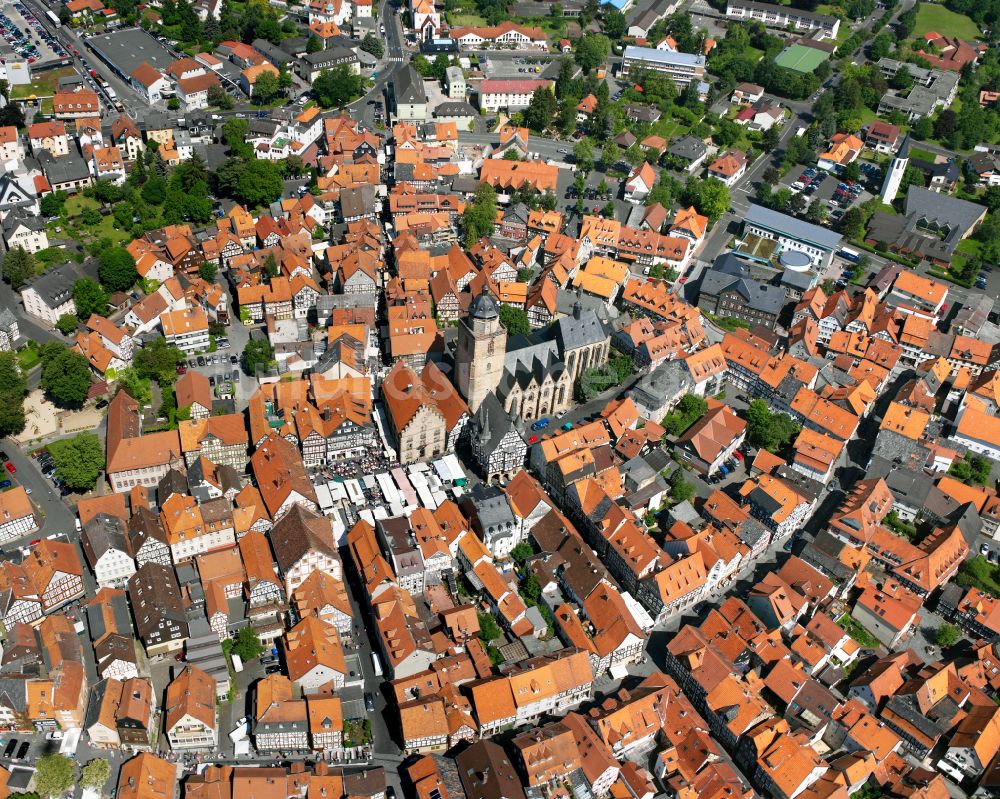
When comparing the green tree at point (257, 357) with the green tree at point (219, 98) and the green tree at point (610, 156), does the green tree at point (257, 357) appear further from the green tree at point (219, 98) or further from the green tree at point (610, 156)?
the green tree at point (610, 156)

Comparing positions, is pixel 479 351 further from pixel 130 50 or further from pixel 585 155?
pixel 130 50

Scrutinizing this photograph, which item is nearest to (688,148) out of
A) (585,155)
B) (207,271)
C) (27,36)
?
(585,155)

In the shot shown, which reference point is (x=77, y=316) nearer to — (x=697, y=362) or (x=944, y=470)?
(x=697, y=362)

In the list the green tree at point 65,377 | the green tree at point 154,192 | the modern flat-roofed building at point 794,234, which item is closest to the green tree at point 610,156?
the modern flat-roofed building at point 794,234

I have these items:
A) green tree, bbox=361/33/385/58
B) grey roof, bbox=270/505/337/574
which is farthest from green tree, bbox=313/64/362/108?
grey roof, bbox=270/505/337/574

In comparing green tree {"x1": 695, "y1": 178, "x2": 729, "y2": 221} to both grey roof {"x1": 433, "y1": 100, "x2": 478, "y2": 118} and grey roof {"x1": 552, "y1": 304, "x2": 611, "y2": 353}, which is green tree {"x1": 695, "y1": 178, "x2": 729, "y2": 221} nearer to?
grey roof {"x1": 433, "y1": 100, "x2": 478, "y2": 118}
